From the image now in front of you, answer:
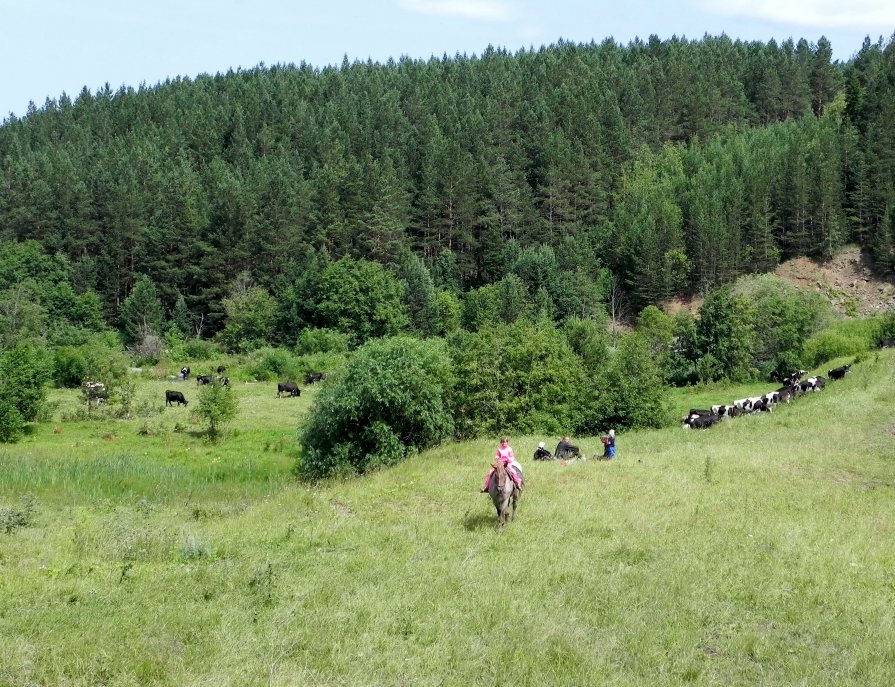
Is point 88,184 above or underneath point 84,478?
above

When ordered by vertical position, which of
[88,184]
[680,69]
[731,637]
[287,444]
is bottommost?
[287,444]

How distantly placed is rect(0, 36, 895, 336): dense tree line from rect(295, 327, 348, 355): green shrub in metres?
4.93

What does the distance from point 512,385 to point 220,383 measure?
1840cm

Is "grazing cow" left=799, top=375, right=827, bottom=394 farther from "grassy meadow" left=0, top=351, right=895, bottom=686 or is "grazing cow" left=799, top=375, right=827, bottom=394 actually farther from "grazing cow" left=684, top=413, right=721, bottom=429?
"grassy meadow" left=0, top=351, right=895, bottom=686

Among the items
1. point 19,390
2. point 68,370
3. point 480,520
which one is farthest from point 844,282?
point 480,520

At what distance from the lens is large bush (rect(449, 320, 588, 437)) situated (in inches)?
1363

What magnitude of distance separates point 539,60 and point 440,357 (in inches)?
5426

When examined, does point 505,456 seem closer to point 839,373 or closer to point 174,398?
point 839,373

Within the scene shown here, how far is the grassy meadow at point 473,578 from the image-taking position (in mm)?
10297

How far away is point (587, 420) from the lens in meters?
37.9

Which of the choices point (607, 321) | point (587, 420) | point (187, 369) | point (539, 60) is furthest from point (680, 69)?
point (587, 420)

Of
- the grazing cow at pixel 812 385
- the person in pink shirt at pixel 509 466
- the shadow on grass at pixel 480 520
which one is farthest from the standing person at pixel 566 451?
the grazing cow at pixel 812 385

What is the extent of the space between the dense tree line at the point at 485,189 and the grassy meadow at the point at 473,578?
60.6m

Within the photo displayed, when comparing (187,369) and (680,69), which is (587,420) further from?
(680,69)
